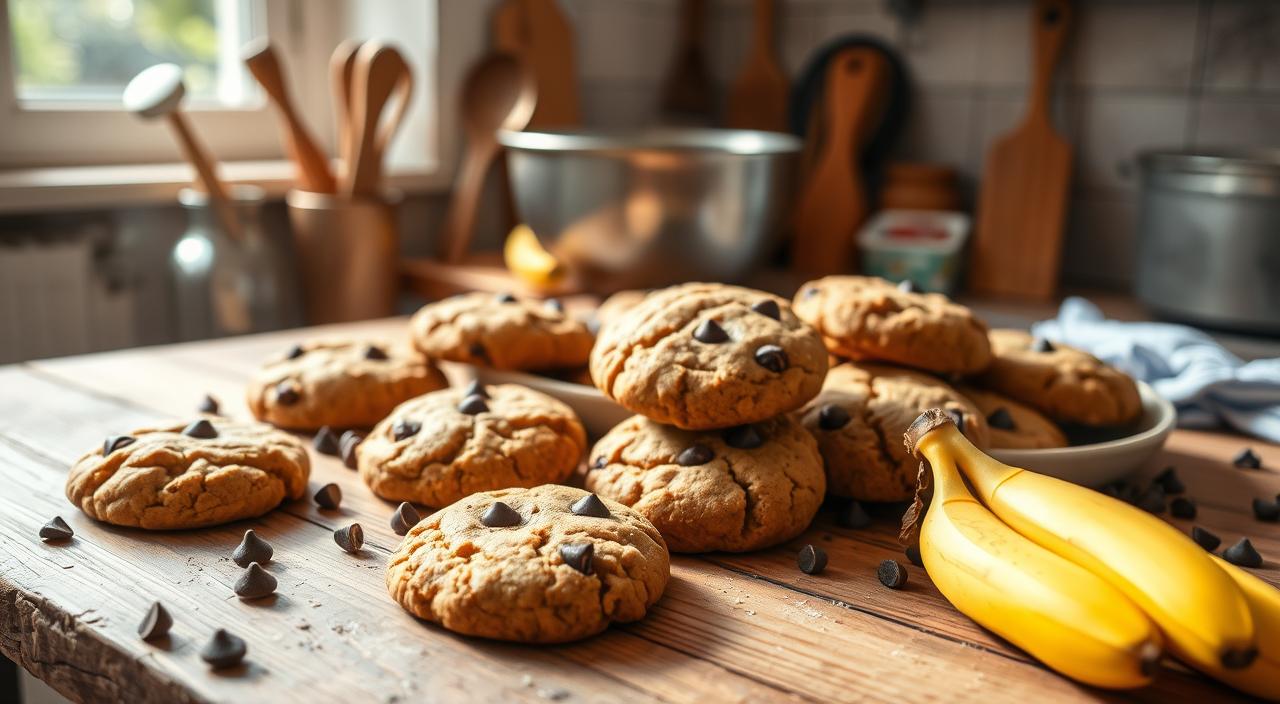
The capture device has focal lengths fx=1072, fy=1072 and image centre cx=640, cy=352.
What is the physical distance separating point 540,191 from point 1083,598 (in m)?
1.40

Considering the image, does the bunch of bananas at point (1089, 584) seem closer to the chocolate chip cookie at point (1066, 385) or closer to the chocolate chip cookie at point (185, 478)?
the chocolate chip cookie at point (1066, 385)

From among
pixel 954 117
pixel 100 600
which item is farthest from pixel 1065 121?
pixel 100 600

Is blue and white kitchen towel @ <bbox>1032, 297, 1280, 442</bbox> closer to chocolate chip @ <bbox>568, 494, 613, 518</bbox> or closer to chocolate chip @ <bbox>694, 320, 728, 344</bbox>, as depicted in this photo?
chocolate chip @ <bbox>694, 320, 728, 344</bbox>

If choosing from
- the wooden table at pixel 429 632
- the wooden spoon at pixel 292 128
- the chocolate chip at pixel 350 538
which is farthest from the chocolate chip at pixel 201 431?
the wooden spoon at pixel 292 128

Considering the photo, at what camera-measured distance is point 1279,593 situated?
752mm

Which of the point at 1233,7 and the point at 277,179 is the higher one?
the point at 1233,7

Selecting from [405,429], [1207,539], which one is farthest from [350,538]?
[1207,539]

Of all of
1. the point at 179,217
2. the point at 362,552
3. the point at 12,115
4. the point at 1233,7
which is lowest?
the point at 362,552

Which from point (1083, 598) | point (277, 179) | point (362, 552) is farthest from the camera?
point (277, 179)

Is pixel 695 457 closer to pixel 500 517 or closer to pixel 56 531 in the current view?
pixel 500 517

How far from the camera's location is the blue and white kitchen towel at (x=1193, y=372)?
137 centimetres

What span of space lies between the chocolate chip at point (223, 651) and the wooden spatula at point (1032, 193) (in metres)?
2.03

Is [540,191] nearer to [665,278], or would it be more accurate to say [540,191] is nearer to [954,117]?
[665,278]

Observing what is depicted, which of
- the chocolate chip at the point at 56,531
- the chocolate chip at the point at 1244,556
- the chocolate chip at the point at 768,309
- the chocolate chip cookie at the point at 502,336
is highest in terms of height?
the chocolate chip at the point at 768,309
